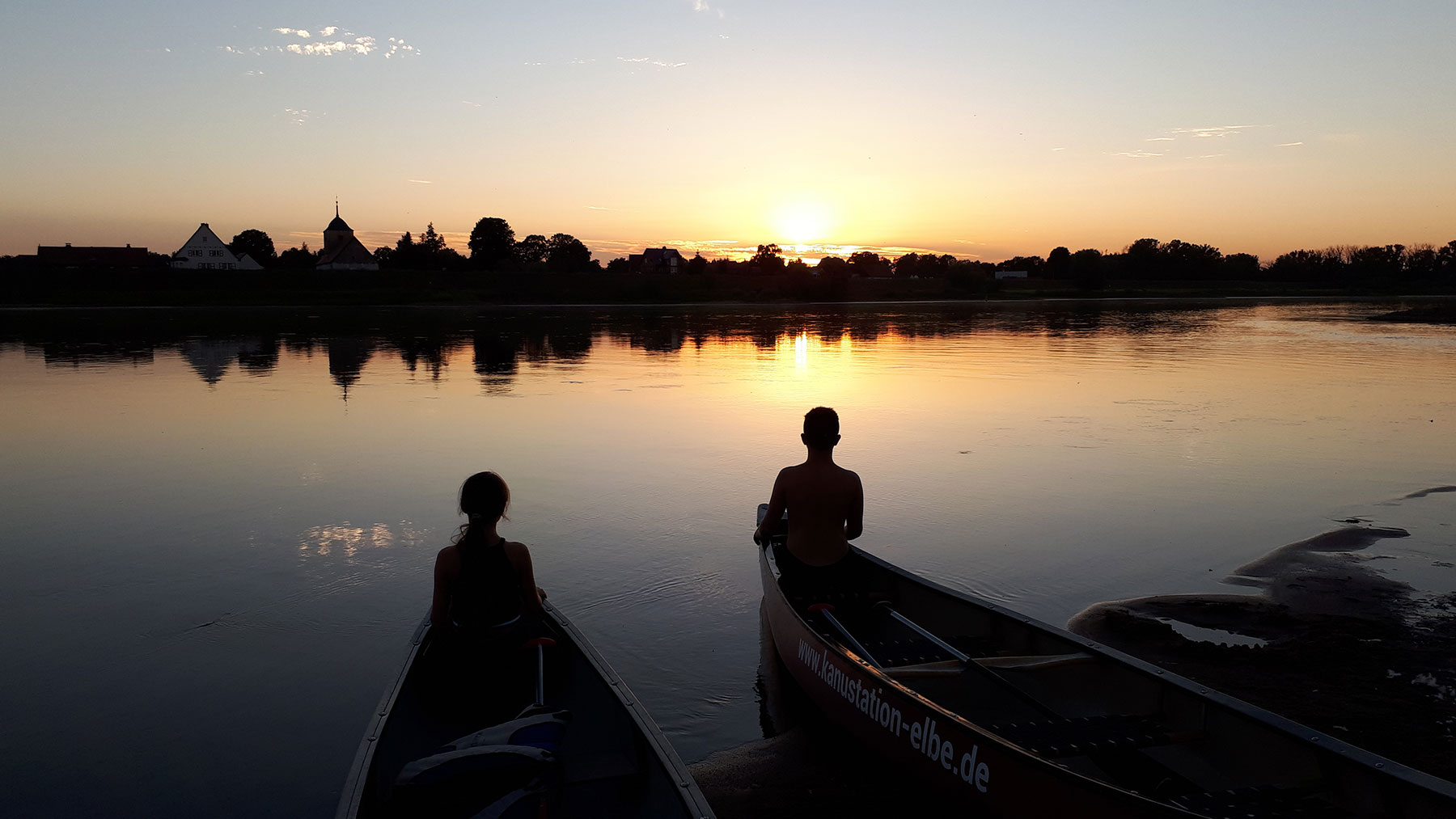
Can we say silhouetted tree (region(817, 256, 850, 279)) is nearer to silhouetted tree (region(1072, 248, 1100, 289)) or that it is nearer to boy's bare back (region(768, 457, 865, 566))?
silhouetted tree (region(1072, 248, 1100, 289))

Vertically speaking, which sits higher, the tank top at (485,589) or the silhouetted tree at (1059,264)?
the silhouetted tree at (1059,264)

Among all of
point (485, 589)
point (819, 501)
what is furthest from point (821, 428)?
point (485, 589)

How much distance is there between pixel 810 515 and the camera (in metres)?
6.59

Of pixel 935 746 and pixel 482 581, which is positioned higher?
pixel 482 581

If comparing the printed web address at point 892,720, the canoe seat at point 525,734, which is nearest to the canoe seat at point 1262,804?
the printed web address at point 892,720

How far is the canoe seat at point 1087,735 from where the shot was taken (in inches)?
169

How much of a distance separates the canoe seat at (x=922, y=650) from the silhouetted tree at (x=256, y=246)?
5202 inches

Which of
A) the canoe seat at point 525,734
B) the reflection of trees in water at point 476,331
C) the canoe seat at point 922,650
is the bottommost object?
the canoe seat at point 922,650

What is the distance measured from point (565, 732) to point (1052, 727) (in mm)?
2492

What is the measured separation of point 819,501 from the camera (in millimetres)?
6508

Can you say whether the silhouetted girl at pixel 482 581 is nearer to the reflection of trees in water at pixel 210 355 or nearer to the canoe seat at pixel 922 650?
the canoe seat at pixel 922 650

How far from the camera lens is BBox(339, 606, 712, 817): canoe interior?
3.97 meters

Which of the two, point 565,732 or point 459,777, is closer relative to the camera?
point 459,777

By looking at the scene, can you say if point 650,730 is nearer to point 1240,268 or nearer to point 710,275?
point 710,275
